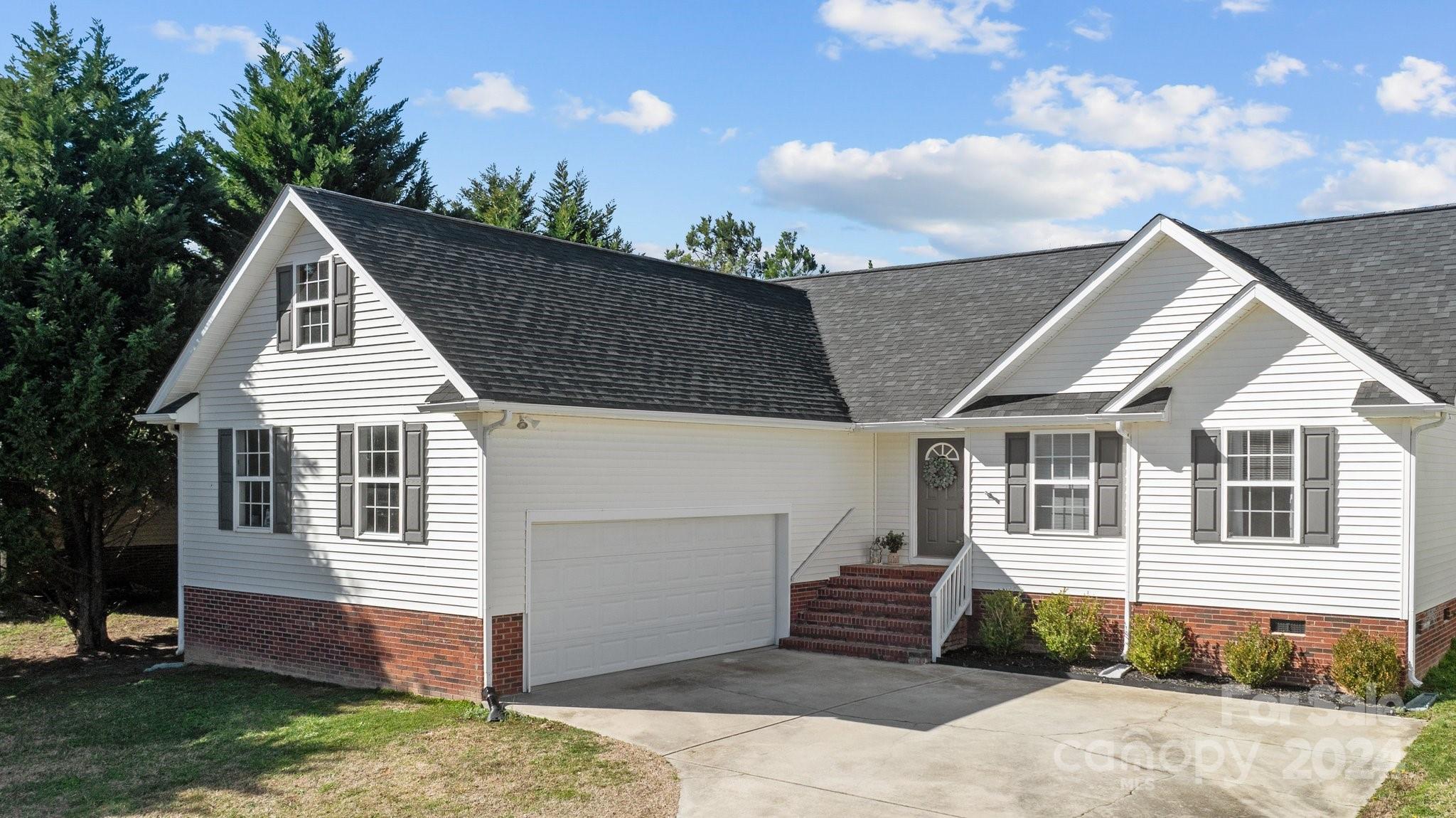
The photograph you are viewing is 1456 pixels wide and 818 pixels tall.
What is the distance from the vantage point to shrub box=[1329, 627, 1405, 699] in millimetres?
12414

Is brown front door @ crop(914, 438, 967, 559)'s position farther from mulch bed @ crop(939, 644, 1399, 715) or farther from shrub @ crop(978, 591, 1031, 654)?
mulch bed @ crop(939, 644, 1399, 715)

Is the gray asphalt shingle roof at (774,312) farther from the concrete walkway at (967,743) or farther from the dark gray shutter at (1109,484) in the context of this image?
the concrete walkway at (967,743)

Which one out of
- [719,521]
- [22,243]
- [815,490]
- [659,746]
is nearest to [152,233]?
[22,243]

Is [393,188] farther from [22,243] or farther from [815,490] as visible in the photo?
[815,490]

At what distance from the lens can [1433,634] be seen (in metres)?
13.9

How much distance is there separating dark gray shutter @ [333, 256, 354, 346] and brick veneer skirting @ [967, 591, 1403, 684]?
9.85 metres

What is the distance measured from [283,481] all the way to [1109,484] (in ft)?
36.3

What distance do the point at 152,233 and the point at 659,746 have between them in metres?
12.4

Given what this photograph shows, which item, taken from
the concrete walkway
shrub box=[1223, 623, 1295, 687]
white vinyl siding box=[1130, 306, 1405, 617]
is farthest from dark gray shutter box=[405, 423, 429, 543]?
shrub box=[1223, 623, 1295, 687]

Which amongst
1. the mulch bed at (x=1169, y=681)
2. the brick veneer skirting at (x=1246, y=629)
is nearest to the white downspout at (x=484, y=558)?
the mulch bed at (x=1169, y=681)

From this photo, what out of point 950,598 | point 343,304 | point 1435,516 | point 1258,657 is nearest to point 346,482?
point 343,304

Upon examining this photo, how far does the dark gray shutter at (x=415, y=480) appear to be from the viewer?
13.2m

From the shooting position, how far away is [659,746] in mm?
10625

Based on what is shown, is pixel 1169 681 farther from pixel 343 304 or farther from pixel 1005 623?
pixel 343 304
